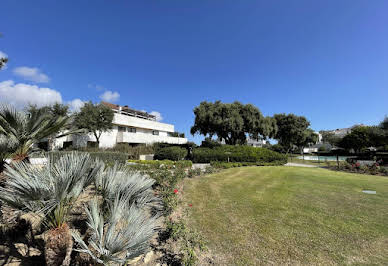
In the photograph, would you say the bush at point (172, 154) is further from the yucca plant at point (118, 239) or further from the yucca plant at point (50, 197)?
the yucca plant at point (118, 239)

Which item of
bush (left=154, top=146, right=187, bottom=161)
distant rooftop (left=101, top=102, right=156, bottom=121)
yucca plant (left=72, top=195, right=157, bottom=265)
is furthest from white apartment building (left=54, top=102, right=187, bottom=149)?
yucca plant (left=72, top=195, right=157, bottom=265)

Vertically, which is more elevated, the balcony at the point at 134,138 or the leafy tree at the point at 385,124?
the leafy tree at the point at 385,124

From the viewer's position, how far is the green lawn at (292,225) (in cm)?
269

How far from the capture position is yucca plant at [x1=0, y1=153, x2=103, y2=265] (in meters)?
2.19

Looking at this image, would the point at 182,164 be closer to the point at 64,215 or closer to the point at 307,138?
the point at 64,215

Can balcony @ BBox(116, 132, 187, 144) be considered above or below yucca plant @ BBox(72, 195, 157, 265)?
above

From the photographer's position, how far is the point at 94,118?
1841 centimetres

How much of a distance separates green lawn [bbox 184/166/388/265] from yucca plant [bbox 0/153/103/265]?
2384mm

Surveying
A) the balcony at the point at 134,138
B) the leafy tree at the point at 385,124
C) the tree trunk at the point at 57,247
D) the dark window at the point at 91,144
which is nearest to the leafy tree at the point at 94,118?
the dark window at the point at 91,144

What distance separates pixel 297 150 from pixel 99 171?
220 feet

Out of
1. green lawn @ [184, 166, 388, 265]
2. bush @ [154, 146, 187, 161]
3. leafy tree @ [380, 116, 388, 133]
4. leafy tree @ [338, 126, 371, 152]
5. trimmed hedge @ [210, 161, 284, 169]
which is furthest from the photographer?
leafy tree @ [338, 126, 371, 152]

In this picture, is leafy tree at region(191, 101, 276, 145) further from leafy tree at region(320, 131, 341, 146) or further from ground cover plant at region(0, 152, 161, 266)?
leafy tree at region(320, 131, 341, 146)

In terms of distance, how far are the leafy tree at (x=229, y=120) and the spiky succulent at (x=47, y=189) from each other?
18.4m

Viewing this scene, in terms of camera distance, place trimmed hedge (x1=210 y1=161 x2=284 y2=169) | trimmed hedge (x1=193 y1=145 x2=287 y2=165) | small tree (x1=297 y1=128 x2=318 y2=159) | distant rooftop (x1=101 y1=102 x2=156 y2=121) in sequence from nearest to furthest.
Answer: trimmed hedge (x1=210 y1=161 x2=284 y2=169) → trimmed hedge (x1=193 y1=145 x2=287 y2=165) → distant rooftop (x1=101 y1=102 x2=156 y2=121) → small tree (x1=297 y1=128 x2=318 y2=159)
